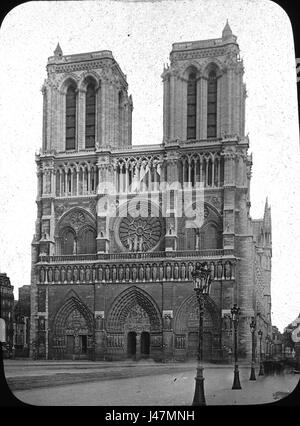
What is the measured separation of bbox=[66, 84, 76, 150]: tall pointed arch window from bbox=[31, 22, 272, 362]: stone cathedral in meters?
0.06

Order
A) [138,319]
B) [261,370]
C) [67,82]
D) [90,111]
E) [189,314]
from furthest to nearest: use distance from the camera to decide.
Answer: [90,111] → [67,82] → [138,319] → [189,314] → [261,370]

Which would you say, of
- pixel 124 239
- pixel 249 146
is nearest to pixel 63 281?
pixel 124 239

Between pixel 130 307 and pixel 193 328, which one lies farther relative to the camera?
pixel 130 307

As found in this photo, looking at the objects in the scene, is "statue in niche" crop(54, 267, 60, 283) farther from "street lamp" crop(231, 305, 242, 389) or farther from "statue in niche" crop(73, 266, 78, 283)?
"street lamp" crop(231, 305, 242, 389)

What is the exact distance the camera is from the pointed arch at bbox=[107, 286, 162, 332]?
7289mm

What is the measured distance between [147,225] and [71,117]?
4.88 ft

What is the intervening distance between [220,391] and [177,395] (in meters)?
0.38

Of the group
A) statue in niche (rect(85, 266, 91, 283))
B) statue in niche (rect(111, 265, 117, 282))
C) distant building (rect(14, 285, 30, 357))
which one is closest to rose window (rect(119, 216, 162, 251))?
statue in niche (rect(111, 265, 117, 282))

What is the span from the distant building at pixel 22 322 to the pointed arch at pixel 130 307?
0.81 m

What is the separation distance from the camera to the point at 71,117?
7.76m

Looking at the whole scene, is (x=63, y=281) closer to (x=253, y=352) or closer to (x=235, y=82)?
(x=253, y=352)

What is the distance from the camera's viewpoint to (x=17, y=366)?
22.1 ft

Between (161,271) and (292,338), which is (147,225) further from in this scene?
(292,338)

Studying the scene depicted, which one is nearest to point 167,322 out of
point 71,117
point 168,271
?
point 168,271
